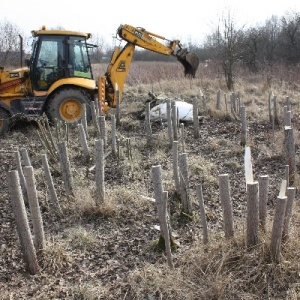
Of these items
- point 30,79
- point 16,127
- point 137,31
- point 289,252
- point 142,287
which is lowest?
point 142,287

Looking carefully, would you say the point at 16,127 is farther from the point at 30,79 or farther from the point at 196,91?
the point at 196,91

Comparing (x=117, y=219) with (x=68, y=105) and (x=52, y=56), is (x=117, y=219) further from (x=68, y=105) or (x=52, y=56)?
(x=52, y=56)

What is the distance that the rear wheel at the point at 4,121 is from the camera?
760 cm

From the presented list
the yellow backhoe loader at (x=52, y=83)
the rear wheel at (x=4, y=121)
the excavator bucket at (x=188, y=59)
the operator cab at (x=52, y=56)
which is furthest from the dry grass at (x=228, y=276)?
the excavator bucket at (x=188, y=59)

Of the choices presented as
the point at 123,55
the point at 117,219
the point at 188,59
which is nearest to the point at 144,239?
the point at 117,219

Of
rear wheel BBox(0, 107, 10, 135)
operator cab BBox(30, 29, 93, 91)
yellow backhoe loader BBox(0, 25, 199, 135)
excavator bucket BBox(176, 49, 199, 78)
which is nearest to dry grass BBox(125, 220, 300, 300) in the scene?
yellow backhoe loader BBox(0, 25, 199, 135)

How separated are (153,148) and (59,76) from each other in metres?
2.80

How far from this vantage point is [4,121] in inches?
300

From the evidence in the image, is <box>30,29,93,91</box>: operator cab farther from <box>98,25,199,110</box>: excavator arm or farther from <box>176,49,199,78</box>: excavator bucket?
<box>176,49,199,78</box>: excavator bucket

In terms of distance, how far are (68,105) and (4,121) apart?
1.28 meters

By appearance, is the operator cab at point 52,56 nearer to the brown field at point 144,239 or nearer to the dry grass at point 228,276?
the brown field at point 144,239

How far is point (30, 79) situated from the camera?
314 inches

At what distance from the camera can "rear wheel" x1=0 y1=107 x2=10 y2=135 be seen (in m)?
7.60

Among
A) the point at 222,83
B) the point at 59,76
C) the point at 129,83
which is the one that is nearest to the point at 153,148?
the point at 59,76
